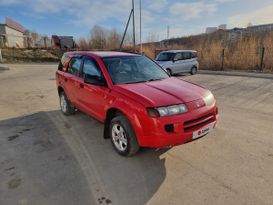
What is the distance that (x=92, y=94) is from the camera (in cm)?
379

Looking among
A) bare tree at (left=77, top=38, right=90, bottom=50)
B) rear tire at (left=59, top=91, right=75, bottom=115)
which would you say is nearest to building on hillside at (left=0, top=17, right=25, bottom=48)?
bare tree at (left=77, top=38, right=90, bottom=50)

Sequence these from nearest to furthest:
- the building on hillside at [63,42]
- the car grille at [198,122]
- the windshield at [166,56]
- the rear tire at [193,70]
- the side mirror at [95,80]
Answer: the car grille at [198,122] < the side mirror at [95,80] < the windshield at [166,56] < the rear tire at [193,70] < the building on hillside at [63,42]

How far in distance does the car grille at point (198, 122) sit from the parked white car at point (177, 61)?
8510mm

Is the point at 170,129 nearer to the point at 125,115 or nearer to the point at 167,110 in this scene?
the point at 167,110

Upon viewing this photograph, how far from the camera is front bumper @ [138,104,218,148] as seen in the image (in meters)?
2.66

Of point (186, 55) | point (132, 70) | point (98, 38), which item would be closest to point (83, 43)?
point (98, 38)

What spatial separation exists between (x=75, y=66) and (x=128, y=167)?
108 inches

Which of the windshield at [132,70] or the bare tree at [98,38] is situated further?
the bare tree at [98,38]

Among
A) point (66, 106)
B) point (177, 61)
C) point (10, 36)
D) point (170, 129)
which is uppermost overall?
point (10, 36)

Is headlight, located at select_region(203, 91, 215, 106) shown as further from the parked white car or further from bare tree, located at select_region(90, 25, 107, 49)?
bare tree, located at select_region(90, 25, 107, 49)

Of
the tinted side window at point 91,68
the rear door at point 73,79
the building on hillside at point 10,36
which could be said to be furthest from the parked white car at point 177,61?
the building on hillside at point 10,36

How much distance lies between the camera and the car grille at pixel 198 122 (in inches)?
109

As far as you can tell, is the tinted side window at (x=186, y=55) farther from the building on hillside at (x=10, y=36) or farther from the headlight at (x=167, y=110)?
the building on hillside at (x=10, y=36)

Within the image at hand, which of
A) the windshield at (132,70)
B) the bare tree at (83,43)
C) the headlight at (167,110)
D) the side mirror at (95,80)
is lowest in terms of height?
the headlight at (167,110)
